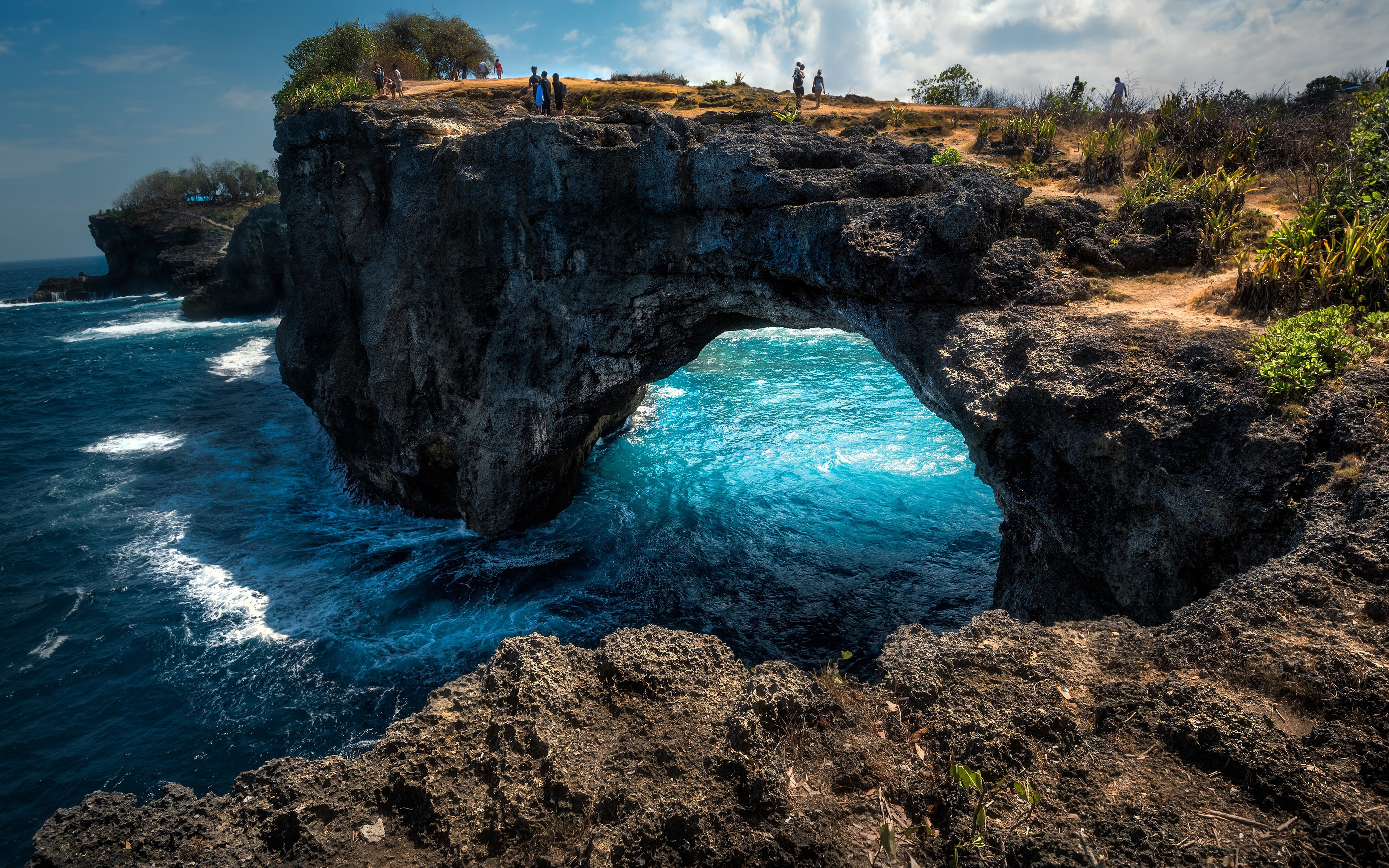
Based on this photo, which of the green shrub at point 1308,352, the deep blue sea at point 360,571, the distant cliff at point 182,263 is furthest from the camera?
the distant cliff at point 182,263

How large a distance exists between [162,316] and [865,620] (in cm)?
5921

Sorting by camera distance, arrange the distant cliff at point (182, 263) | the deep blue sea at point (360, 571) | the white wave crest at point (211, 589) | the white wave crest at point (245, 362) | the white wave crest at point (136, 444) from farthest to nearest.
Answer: the distant cliff at point (182, 263)
the white wave crest at point (245, 362)
the white wave crest at point (136, 444)
the white wave crest at point (211, 589)
the deep blue sea at point (360, 571)

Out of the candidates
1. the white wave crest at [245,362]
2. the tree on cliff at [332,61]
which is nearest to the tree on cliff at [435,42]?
the tree on cliff at [332,61]

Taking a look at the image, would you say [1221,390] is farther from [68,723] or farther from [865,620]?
[68,723]

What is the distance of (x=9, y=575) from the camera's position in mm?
14445

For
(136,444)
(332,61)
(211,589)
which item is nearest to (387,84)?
(332,61)

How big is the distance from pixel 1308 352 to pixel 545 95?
17.9 m

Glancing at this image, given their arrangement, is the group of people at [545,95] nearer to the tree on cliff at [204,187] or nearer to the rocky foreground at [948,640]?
the rocky foreground at [948,640]

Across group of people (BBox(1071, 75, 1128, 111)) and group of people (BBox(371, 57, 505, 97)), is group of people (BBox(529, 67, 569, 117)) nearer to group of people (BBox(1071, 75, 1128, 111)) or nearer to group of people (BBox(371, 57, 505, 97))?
group of people (BBox(371, 57, 505, 97))

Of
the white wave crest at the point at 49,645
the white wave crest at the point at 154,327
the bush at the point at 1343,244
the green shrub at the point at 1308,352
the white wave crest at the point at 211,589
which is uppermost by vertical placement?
the bush at the point at 1343,244

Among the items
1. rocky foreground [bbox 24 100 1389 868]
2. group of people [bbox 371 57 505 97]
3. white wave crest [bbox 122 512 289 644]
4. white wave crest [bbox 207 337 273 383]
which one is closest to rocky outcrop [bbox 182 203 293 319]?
white wave crest [bbox 207 337 273 383]

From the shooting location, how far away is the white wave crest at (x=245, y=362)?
30406 millimetres

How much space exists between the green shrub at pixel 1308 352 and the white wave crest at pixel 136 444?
1122 inches

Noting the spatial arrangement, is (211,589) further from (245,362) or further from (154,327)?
(154,327)
